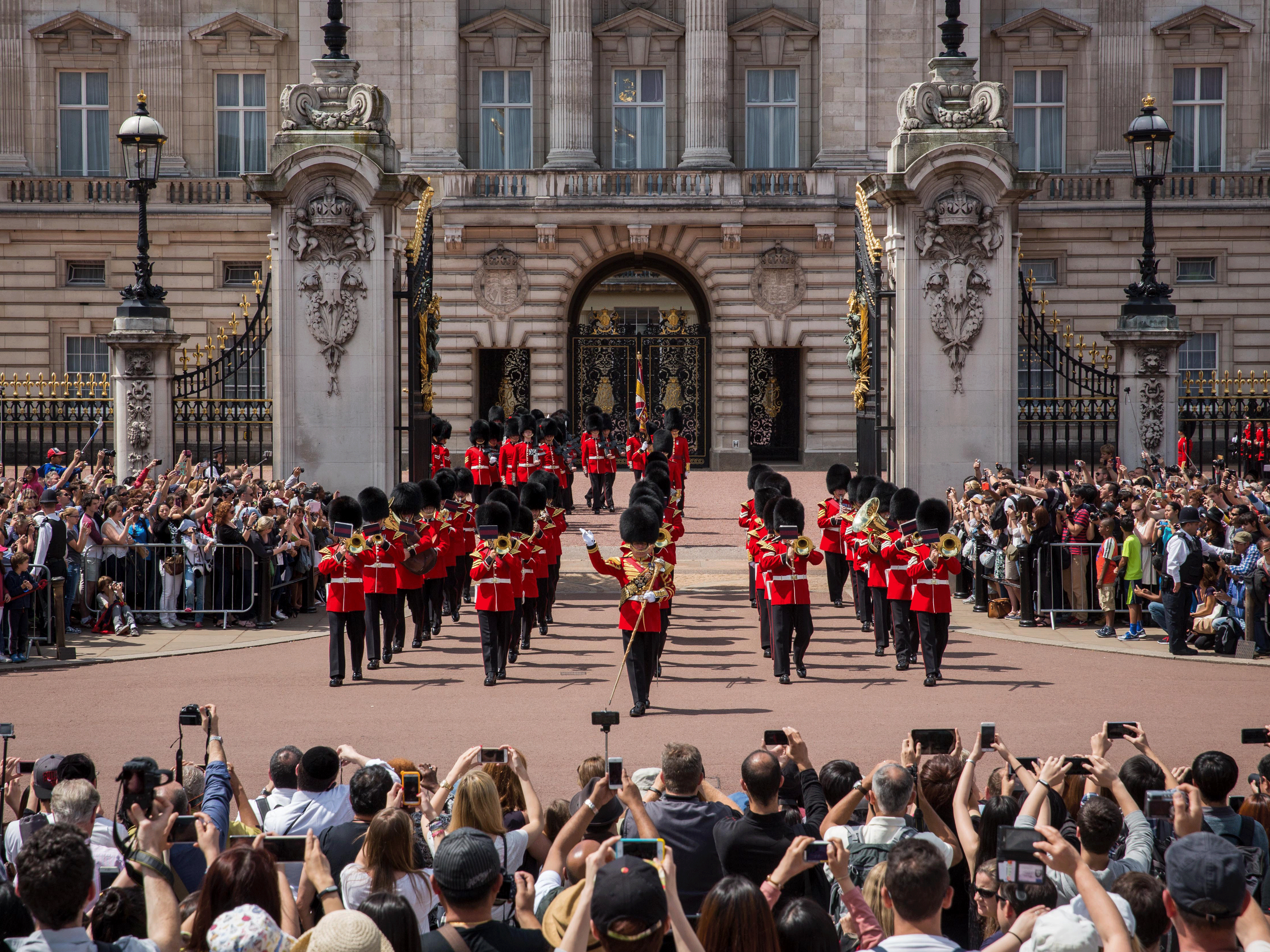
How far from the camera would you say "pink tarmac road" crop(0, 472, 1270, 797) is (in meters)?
8.05

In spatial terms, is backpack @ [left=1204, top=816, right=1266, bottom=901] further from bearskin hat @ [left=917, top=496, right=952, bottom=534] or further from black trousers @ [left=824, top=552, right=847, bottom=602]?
black trousers @ [left=824, top=552, right=847, bottom=602]

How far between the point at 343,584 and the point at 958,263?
262 inches

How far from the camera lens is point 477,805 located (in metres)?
4.36

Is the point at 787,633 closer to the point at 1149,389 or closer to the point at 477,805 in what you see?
the point at 477,805

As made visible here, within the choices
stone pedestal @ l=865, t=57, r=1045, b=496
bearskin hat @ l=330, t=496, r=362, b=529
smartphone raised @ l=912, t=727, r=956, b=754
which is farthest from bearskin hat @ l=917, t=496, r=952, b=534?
smartphone raised @ l=912, t=727, r=956, b=754

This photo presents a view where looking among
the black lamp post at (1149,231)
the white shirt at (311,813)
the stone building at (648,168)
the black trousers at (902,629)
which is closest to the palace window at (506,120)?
the stone building at (648,168)

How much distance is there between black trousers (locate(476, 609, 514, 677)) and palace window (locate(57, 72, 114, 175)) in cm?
2340

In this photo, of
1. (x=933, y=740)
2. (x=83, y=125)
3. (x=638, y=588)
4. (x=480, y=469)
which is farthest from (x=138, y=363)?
(x=83, y=125)

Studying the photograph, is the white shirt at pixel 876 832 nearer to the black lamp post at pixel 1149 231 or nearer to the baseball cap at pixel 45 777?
the baseball cap at pixel 45 777

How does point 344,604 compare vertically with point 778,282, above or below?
below

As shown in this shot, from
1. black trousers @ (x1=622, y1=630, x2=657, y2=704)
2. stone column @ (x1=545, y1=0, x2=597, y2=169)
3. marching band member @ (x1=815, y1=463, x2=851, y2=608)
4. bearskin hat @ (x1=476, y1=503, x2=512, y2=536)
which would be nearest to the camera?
black trousers @ (x1=622, y1=630, x2=657, y2=704)

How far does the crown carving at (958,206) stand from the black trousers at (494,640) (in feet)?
19.4

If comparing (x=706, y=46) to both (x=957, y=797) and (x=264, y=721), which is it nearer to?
(x=264, y=721)

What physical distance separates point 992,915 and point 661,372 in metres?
25.0
